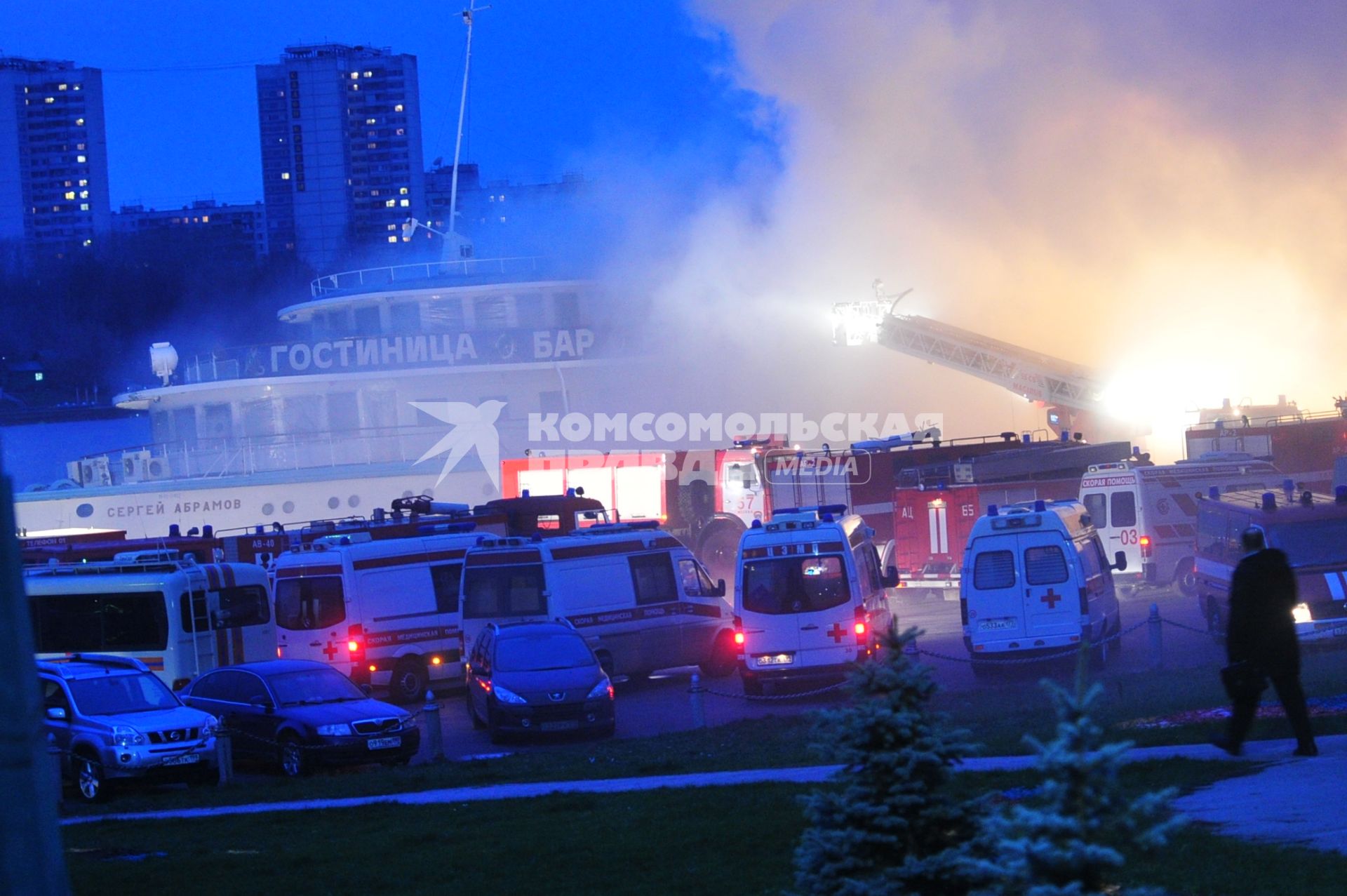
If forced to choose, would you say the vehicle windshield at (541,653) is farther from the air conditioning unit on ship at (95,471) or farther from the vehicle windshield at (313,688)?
the air conditioning unit on ship at (95,471)

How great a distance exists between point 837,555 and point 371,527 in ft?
32.9

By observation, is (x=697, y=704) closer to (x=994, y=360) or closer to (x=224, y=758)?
(x=224, y=758)

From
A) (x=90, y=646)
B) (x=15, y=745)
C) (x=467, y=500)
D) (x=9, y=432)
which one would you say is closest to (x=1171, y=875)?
(x=15, y=745)

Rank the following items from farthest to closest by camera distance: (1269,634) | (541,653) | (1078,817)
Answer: (541,653), (1269,634), (1078,817)

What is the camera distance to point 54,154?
148 meters

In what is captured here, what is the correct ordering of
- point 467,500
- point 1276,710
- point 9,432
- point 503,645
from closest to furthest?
point 1276,710
point 503,645
point 467,500
point 9,432

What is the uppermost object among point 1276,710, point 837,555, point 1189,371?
point 1189,371

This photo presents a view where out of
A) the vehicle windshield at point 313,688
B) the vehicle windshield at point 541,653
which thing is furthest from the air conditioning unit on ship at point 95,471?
the vehicle windshield at point 541,653

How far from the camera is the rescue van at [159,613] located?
20141mm

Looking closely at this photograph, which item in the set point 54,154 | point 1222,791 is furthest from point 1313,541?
point 54,154

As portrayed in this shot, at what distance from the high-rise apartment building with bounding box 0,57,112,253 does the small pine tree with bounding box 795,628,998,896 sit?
15267 centimetres

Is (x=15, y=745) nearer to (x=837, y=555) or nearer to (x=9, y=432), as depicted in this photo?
(x=837, y=555)

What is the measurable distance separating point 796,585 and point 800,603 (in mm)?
262

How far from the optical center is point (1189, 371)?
3922 cm
